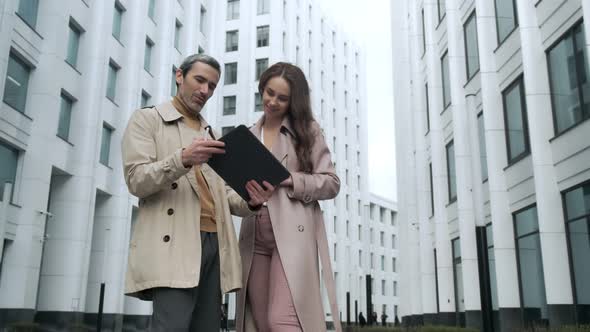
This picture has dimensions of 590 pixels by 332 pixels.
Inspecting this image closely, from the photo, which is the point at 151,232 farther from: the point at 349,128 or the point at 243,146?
the point at 349,128

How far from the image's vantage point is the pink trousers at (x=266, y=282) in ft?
10.9

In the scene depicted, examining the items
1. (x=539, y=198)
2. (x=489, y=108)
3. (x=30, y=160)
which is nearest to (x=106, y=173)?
(x=30, y=160)

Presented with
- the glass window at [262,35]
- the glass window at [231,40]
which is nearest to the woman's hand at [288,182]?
the glass window at [262,35]

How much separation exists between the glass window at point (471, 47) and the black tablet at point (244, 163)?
18924 mm

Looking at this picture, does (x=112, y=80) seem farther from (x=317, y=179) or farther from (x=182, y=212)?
(x=182, y=212)

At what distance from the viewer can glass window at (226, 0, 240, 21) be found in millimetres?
51094

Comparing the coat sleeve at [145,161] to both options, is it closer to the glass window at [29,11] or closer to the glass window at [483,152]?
the glass window at [483,152]

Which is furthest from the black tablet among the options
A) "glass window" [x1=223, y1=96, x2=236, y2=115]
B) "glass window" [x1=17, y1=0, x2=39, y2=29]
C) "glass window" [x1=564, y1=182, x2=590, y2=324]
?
"glass window" [x1=223, y1=96, x2=236, y2=115]

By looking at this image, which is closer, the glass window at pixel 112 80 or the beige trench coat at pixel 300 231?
the beige trench coat at pixel 300 231

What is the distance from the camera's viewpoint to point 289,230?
3.46 m

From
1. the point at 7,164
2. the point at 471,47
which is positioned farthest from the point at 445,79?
the point at 7,164

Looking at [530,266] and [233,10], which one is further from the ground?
[233,10]

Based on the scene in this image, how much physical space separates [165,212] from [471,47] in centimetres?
2058

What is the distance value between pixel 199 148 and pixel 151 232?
528mm
